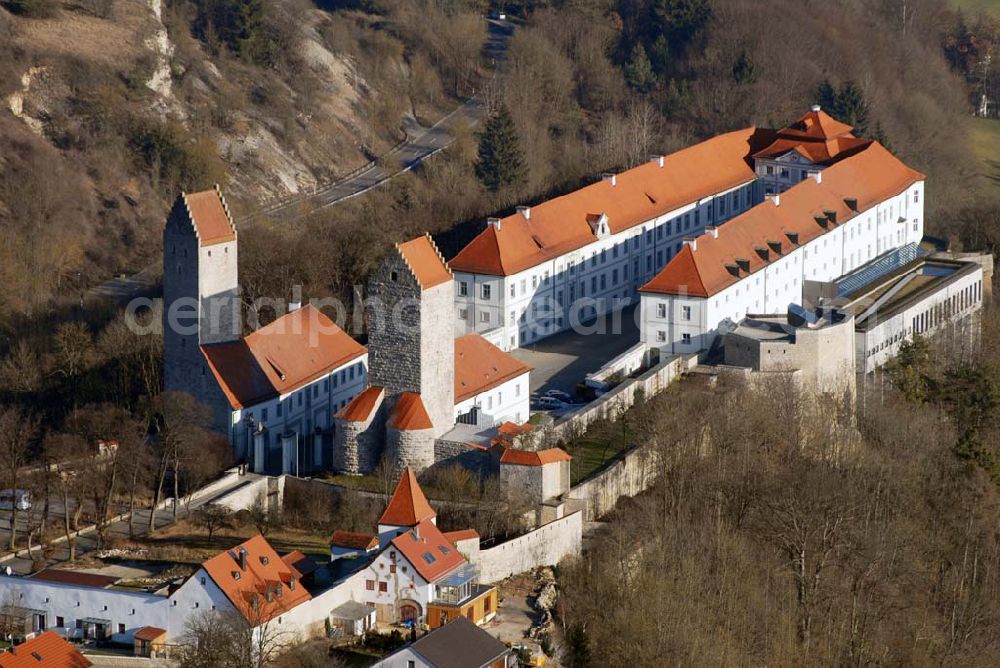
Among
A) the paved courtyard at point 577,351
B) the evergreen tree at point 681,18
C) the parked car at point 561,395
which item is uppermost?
the evergreen tree at point 681,18

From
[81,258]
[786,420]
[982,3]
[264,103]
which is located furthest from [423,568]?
[982,3]

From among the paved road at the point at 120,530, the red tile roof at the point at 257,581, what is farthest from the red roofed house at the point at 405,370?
the red tile roof at the point at 257,581

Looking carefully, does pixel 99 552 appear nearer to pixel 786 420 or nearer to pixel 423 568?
pixel 423 568

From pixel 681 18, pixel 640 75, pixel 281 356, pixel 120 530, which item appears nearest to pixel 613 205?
pixel 281 356

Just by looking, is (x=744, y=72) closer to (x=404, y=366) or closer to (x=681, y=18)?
(x=681, y=18)

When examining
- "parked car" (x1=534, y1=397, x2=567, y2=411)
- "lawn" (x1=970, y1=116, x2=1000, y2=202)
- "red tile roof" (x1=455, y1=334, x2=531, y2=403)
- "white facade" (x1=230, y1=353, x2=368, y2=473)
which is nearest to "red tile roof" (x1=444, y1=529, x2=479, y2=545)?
"red tile roof" (x1=455, y1=334, x2=531, y2=403)

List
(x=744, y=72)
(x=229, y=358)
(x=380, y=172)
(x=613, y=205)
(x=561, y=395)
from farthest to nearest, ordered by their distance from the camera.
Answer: (x=744, y=72), (x=380, y=172), (x=613, y=205), (x=561, y=395), (x=229, y=358)

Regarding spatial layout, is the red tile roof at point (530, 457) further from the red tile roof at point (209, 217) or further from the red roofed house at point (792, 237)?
the red roofed house at point (792, 237)
